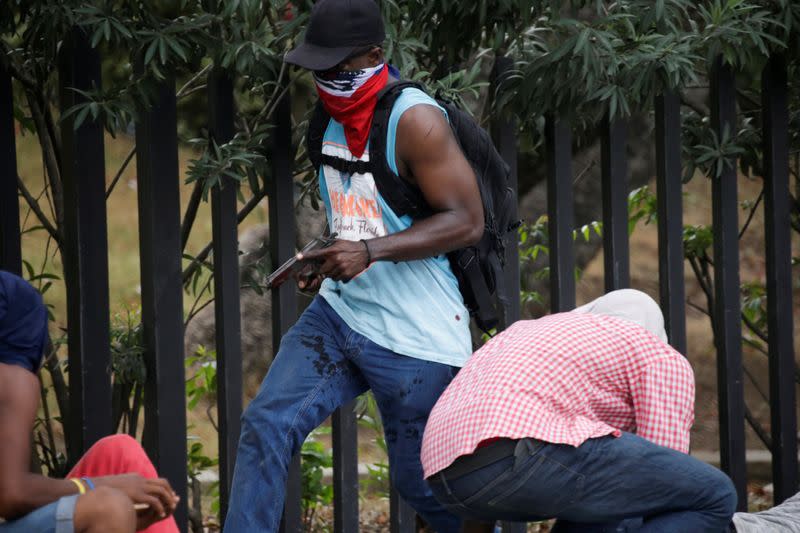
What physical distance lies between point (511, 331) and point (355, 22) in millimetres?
920

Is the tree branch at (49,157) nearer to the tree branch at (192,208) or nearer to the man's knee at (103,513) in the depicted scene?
the tree branch at (192,208)

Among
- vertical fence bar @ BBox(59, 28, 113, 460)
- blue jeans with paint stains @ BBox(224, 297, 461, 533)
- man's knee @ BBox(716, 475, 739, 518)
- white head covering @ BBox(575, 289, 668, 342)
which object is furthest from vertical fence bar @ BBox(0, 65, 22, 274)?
man's knee @ BBox(716, 475, 739, 518)

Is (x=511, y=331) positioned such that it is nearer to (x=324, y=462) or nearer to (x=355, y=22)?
(x=355, y=22)

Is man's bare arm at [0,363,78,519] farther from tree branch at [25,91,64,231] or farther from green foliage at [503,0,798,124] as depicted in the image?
green foliage at [503,0,798,124]

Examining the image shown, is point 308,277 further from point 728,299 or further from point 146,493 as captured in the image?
point 728,299

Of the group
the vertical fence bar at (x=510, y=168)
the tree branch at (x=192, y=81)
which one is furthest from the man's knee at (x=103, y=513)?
the vertical fence bar at (x=510, y=168)

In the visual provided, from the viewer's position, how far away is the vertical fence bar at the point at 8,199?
385cm

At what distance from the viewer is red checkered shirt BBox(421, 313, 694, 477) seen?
10.2 ft

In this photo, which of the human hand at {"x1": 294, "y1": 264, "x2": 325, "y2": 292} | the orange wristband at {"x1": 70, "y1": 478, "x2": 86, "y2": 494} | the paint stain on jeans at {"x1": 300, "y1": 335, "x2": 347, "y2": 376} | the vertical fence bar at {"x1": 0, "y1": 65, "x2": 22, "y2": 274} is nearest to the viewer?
the orange wristband at {"x1": 70, "y1": 478, "x2": 86, "y2": 494}

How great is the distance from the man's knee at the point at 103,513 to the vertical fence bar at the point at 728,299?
2569 mm

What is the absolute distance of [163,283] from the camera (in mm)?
3959

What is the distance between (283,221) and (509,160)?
0.83 m

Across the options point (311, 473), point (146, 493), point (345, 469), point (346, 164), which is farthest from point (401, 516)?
point (146, 493)

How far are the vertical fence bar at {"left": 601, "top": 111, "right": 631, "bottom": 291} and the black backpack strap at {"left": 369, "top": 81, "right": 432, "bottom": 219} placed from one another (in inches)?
50.6
